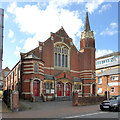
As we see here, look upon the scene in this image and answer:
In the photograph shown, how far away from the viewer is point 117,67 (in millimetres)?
48031

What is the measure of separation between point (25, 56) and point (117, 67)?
92.8ft

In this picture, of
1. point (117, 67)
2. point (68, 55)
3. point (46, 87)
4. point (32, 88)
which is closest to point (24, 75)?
point (32, 88)

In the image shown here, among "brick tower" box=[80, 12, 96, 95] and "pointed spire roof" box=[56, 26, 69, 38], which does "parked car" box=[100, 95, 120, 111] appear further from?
"pointed spire roof" box=[56, 26, 69, 38]

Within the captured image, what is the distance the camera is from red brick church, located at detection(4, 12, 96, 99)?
28103 mm

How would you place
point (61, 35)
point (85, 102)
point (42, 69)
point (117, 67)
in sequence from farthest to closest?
point (117, 67)
point (61, 35)
point (42, 69)
point (85, 102)

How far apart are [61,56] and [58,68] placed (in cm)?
237

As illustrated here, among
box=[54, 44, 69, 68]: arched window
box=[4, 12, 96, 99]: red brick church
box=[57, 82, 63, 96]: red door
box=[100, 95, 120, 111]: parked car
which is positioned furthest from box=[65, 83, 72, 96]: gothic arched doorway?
box=[100, 95, 120, 111]: parked car

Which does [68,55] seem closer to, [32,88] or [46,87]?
[46,87]

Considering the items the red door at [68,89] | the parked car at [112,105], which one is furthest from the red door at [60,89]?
the parked car at [112,105]

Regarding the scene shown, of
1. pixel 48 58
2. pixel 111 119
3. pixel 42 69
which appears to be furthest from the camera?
pixel 48 58

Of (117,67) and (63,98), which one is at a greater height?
(117,67)

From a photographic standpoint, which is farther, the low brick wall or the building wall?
the building wall

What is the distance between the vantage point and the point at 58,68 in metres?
32.8

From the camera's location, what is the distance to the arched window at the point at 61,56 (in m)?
33.0
